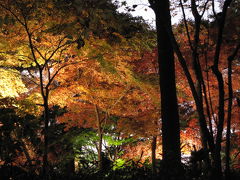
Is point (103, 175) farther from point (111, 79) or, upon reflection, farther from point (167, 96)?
point (111, 79)

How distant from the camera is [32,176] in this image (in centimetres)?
489

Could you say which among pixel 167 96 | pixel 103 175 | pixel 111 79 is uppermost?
pixel 111 79

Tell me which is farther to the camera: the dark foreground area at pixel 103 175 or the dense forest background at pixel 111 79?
the dark foreground area at pixel 103 175

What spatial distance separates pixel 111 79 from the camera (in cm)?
886

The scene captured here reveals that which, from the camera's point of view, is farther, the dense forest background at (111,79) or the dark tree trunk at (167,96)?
the dark tree trunk at (167,96)

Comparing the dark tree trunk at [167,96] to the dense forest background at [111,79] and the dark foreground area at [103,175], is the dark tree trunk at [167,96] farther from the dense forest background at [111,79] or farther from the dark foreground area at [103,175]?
the dark foreground area at [103,175]

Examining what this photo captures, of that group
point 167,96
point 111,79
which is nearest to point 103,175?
point 167,96

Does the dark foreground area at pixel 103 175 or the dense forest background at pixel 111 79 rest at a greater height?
the dense forest background at pixel 111 79

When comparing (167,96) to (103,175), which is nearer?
(167,96)

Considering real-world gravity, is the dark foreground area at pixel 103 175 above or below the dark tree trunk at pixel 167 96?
below

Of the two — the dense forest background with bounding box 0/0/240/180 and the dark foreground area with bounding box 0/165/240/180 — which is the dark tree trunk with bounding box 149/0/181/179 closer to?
the dense forest background with bounding box 0/0/240/180

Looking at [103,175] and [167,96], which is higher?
[167,96]

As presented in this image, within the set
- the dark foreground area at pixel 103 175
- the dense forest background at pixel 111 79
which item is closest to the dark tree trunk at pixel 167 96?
the dense forest background at pixel 111 79

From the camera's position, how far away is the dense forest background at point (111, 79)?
3.06m
